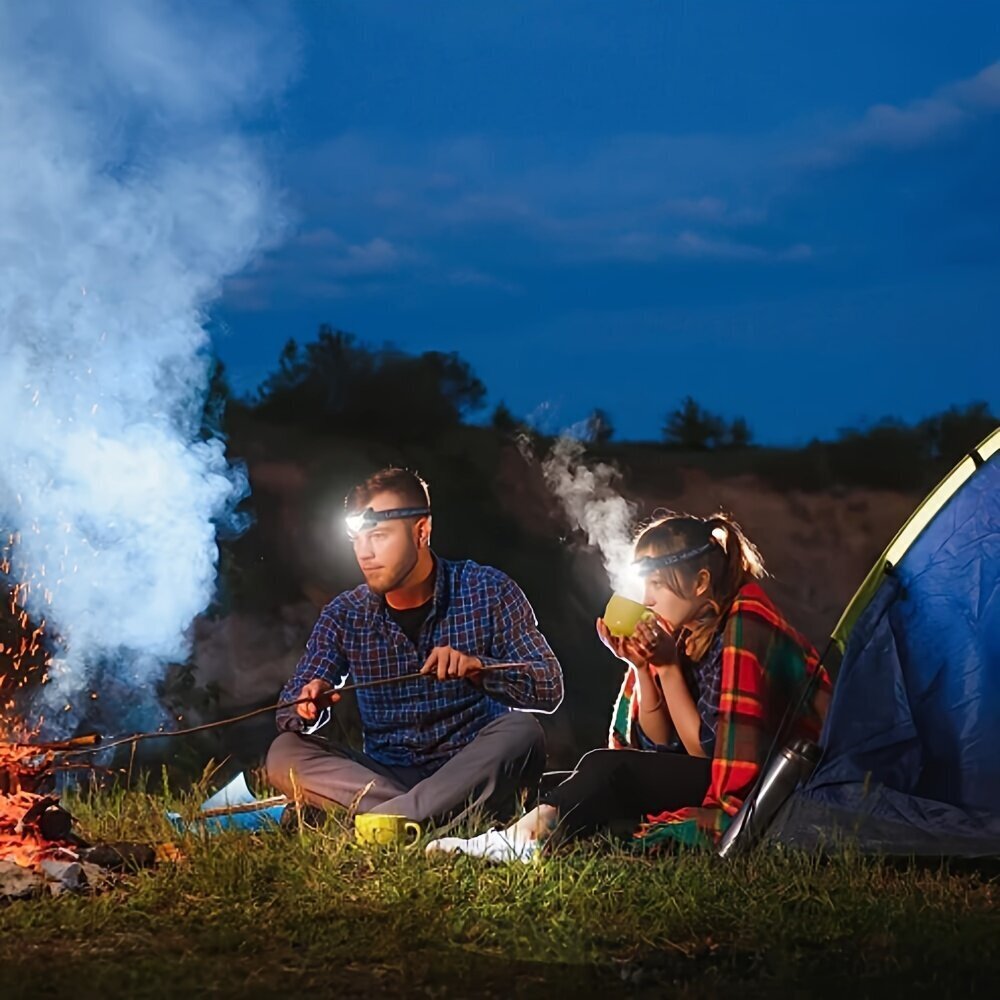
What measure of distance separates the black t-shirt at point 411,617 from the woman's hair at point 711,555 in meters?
1.03

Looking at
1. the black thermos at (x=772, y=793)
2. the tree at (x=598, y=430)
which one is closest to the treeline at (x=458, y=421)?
the tree at (x=598, y=430)

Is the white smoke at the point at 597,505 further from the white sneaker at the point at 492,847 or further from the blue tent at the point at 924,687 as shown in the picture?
the white sneaker at the point at 492,847

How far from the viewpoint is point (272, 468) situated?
866 cm

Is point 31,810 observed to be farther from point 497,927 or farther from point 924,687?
point 924,687

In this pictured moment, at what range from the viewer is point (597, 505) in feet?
26.1

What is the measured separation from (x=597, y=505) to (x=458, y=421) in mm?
1075

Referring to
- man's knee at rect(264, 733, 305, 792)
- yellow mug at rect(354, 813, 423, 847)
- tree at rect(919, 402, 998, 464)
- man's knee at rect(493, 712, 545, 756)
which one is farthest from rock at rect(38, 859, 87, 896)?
tree at rect(919, 402, 998, 464)

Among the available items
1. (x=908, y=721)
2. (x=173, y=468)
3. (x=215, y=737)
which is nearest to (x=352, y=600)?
(x=173, y=468)

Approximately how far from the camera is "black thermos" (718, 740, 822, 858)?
21.0 ft

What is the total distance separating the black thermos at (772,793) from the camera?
639 centimetres

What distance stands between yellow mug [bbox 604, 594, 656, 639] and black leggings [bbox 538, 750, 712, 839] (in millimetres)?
552

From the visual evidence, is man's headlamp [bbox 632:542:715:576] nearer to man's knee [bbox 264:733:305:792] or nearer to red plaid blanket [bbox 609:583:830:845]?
red plaid blanket [bbox 609:583:830:845]

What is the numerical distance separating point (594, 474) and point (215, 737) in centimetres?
259

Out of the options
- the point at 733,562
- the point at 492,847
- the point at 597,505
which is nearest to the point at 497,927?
the point at 492,847
